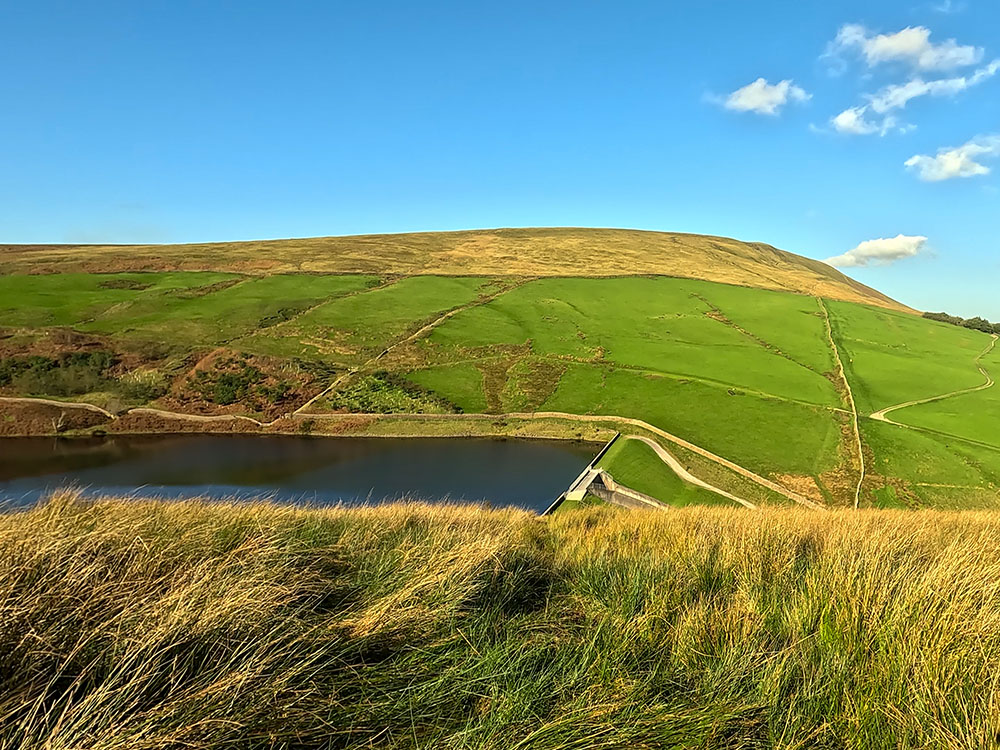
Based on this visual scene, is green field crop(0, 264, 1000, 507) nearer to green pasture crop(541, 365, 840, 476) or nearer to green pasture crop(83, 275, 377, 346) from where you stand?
green pasture crop(541, 365, 840, 476)

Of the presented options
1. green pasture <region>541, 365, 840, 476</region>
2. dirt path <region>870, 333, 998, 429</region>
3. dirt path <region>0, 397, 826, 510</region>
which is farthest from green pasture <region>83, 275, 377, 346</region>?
dirt path <region>870, 333, 998, 429</region>

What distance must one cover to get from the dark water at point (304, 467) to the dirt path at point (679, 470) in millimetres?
4204

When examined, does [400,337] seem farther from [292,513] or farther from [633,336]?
[292,513]

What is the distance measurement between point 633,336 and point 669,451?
82.4ft

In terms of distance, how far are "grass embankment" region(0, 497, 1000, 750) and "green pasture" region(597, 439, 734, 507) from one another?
79.7ft

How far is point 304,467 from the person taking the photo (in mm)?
34500

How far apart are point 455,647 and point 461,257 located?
94.8 metres

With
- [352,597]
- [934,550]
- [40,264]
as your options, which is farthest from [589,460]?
[40,264]

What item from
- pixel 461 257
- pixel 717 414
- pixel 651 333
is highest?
pixel 461 257

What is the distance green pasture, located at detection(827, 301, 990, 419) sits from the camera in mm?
45531

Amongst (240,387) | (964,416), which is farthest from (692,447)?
(240,387)

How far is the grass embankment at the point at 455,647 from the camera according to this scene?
2.61 m

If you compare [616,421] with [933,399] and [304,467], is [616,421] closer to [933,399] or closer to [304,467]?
[304,467]

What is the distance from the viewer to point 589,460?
119 ft
